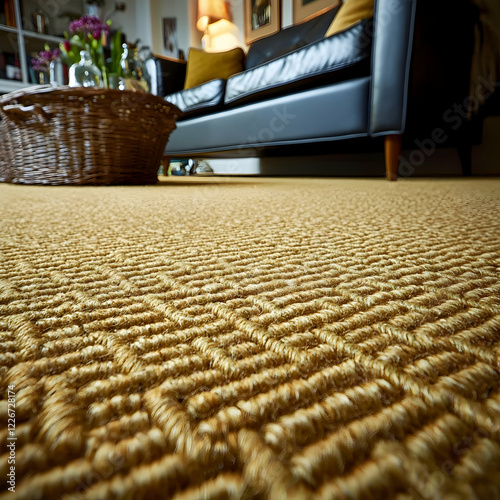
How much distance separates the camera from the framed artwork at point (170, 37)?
334 cm

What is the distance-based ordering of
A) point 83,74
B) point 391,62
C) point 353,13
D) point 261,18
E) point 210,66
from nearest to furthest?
point 391,62
point 83,74
point 353,13
point 210,66
point 261,18

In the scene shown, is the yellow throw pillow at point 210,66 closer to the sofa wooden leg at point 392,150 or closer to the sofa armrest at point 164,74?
the sofa armrest at point 164,74

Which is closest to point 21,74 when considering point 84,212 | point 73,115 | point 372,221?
point 73,115

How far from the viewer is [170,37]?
11.0ft

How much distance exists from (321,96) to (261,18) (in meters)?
1.78

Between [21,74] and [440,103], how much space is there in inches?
139

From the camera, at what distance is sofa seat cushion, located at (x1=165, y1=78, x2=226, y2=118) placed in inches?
73.8

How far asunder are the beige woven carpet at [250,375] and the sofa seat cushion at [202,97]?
5.81 feet

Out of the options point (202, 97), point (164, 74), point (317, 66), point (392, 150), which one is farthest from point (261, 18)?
point (392, 150)

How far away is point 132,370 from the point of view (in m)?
0.13

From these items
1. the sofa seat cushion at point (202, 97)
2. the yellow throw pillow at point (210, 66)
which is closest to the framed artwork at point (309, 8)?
the yellow throw pillow at point (210, 66)

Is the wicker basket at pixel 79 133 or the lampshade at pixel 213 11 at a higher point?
the lampshade at pixel 213 11

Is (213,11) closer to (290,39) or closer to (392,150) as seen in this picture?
(290,39)

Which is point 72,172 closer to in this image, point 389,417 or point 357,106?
point 357,106
